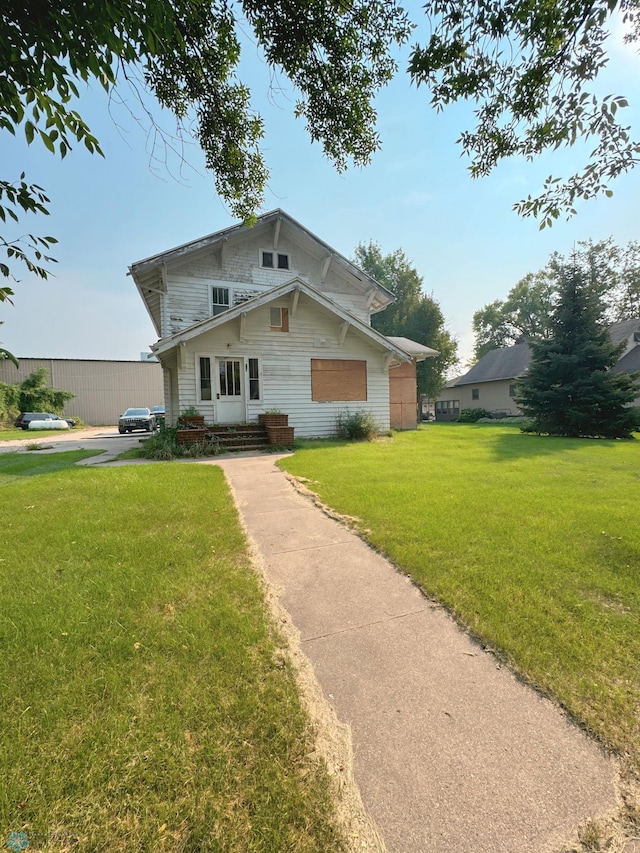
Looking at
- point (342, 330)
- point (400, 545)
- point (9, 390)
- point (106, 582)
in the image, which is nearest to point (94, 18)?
point (106, 582)

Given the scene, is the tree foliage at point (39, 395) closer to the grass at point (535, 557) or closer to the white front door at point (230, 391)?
the white front door at point (230, 391)

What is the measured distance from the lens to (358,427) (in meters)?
12.0

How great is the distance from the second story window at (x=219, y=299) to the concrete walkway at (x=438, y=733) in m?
12.2

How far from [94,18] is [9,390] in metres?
32.0

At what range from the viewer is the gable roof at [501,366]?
2903cm

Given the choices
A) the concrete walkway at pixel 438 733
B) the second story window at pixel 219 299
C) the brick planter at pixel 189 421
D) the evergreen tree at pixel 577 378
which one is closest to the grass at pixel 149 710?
the concrete walkway at pixel 438 733

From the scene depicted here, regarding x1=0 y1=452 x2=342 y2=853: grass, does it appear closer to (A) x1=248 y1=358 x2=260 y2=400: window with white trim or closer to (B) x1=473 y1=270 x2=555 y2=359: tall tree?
(A) x1=248 y1=358 x2=260 y2=400: window with white trim

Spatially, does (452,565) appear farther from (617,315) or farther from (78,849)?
(617,315)

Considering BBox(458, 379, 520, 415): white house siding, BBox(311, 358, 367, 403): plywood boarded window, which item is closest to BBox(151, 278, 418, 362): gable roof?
BBox(311, 358, 367, 403): plywood boarded window

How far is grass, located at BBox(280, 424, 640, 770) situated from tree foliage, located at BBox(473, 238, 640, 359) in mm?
24613

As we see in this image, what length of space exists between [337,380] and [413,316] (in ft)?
65.8

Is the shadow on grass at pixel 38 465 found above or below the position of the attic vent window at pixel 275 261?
below

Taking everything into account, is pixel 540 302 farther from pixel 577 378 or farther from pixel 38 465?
pixel 38 465

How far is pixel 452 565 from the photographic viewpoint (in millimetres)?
3023
